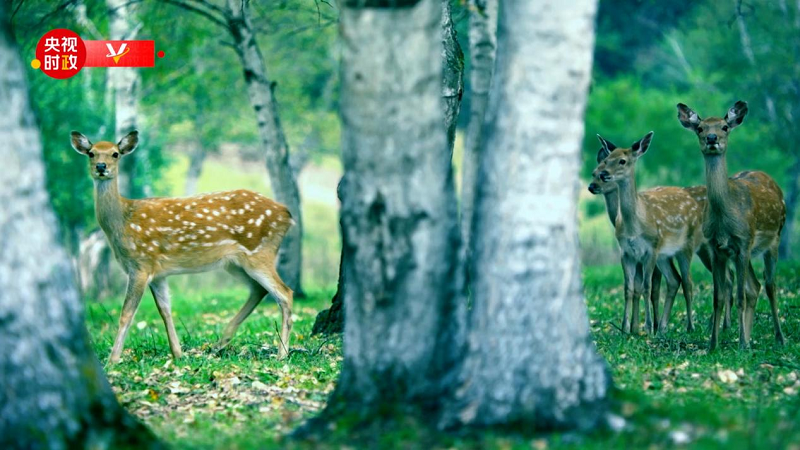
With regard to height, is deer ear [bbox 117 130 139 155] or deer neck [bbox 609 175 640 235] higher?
deer ear [bbox 117 130 139 155]

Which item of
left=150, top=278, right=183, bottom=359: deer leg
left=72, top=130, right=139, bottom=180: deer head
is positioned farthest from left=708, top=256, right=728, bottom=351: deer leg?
left=72, top=130, right=139, bottom=180: deer head

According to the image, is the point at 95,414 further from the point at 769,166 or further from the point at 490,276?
the point at 769,166

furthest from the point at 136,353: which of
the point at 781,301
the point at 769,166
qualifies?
the point at 769,166

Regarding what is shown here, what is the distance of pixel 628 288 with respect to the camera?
10477 millimetres

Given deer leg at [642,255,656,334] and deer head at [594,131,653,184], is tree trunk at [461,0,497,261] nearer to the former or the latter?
deer head at [594,131,653,184]

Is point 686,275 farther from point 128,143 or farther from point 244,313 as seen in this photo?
point 128,143

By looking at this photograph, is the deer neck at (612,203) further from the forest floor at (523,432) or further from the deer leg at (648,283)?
the forest floor at (523,432)

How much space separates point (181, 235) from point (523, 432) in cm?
525

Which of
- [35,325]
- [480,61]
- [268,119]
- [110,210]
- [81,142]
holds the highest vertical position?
[480,61]

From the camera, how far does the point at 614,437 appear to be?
5.33 m

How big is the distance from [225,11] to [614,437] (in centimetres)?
962

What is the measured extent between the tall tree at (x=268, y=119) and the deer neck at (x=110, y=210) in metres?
4.27

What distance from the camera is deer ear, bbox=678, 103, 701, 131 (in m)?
9.97

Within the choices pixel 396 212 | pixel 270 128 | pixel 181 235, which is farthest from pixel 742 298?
pixel 270 128
